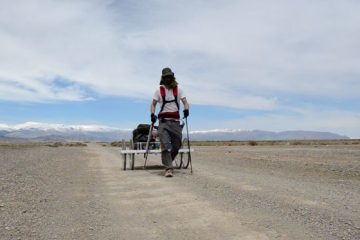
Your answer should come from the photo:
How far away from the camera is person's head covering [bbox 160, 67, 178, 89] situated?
481 inches

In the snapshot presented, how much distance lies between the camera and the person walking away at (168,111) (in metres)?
12.4

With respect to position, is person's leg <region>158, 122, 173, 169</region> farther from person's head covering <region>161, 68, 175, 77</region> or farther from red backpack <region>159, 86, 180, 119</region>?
person's head covering <region>161, 68, 175, 77</region>

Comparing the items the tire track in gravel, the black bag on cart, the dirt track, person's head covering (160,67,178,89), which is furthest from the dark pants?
the black bag on cart

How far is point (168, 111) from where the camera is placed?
12.5 m

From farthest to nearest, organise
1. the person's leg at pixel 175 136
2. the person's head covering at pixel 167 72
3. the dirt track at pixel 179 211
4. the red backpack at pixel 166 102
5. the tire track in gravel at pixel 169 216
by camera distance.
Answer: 1. the person's leg at pixel 175 136
2. the red backpack at pixel 166 102
3. the person's head covering at pixel 167 72
4. the dirt track at pixel 179 211
5. the tire track in gravel at pixel 169 216

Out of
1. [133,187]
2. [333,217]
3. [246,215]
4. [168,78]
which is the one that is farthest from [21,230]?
[168,78]

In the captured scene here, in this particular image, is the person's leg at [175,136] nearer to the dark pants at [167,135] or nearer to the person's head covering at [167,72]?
the dark pants at [167,135]

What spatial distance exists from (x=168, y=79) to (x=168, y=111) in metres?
0.89

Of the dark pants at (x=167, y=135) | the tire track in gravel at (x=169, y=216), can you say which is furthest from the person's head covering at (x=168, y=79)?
the tire track in gravel at (x=169, y=216)

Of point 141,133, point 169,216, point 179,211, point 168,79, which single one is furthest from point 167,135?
point 169,216

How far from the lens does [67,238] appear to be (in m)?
5.76

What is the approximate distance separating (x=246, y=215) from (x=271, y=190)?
9.55 feet

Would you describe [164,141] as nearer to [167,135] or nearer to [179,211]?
[167,135]

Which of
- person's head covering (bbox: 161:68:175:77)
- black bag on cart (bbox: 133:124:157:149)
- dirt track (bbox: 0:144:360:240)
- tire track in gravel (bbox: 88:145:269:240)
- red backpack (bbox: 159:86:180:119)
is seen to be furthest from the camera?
black bag on cart (bbox: 133:124:157:149)
